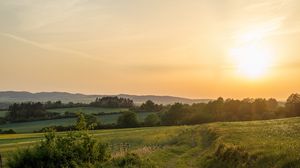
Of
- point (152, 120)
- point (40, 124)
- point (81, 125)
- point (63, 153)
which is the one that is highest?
point (81, 125)

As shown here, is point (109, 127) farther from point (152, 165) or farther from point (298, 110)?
point (152, 165)

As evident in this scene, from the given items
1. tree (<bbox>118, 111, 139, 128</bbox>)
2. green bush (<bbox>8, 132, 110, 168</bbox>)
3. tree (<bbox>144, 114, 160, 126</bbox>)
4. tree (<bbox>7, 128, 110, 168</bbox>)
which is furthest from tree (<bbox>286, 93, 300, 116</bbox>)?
green bush (<bbox>8, 132, 110, 168</bbox>)

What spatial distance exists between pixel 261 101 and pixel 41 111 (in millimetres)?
63038

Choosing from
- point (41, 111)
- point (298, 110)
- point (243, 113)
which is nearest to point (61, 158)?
point (298, 110)

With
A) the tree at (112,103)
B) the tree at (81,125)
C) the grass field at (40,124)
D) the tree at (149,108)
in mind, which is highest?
the tree at (112,103)

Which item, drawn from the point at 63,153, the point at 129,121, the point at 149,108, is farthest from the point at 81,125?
the point at 149,108

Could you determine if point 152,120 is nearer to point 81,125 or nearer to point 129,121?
point 129,121

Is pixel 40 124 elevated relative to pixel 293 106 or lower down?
lower down

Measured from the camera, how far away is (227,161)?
79.3 ft

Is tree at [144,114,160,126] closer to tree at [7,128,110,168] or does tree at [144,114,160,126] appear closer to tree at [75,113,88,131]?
tree at [75,113,88,131]

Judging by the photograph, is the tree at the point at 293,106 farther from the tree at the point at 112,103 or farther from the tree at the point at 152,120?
the tree at the point at 112,103

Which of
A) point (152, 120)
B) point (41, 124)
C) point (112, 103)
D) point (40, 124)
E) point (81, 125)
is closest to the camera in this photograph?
point (81, 125)

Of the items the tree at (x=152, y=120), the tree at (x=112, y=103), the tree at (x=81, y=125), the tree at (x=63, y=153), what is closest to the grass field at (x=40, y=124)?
the tree at (x=152, y=120)

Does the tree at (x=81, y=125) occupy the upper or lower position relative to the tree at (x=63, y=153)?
upper
